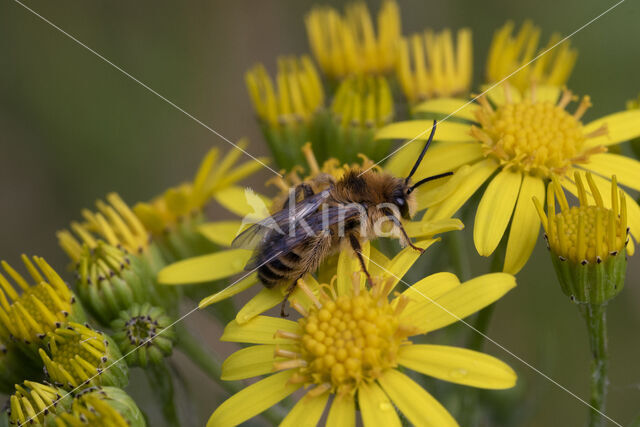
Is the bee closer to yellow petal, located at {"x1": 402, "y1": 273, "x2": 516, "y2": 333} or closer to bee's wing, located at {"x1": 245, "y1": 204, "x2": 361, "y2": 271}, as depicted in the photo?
bee's wing, located at {"x1": 245, "y1": 204, "x2": 361, "y2": 271}

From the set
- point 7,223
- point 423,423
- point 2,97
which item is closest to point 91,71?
point 2,97

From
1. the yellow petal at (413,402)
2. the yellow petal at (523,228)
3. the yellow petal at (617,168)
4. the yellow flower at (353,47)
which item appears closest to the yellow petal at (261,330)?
the yellow petal at (413,402)

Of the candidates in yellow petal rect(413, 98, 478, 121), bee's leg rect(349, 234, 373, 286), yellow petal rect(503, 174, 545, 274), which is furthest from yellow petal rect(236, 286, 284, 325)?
yellow petal rect(413, 98, 478, 121)

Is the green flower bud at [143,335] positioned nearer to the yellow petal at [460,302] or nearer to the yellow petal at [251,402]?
the yellow petal at [251,402]

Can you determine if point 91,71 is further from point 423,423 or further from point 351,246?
point 423,423

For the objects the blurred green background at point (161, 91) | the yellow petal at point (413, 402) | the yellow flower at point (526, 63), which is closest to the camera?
the yellow petal at point (413, 402)

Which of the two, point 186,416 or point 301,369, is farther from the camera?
point 186,416

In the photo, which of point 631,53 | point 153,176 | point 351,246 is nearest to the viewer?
point 351,246
